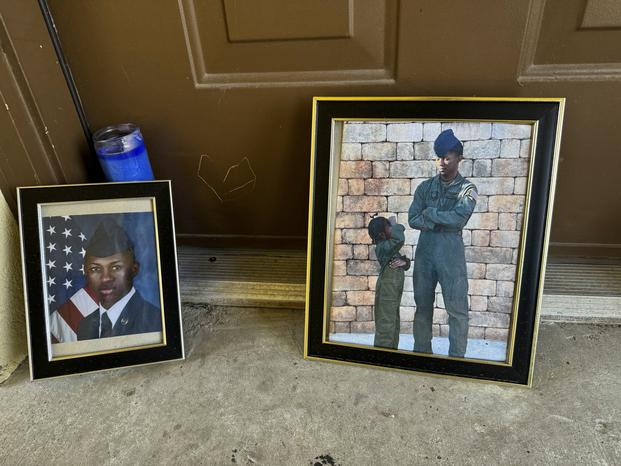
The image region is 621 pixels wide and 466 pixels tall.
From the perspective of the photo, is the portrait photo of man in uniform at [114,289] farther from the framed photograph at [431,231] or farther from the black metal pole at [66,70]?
the framed photograph at [431,231]

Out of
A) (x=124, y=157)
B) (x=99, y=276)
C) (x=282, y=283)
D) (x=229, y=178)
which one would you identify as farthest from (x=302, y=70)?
→ (x=99, y=276)

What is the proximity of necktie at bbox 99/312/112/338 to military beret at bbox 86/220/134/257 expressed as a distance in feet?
0.54

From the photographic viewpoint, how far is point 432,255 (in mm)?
1075

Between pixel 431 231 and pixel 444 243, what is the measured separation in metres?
0.04

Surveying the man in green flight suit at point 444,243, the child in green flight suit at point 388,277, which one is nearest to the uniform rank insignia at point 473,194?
the man in green flight suit at point 444,243

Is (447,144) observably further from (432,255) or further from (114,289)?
(114,289)

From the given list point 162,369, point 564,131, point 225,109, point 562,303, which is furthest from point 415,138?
point 162,369

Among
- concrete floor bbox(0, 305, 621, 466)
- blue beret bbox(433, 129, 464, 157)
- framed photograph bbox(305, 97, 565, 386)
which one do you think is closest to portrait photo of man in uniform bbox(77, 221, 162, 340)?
concrete floor bbox(0, 305, 621, 466)

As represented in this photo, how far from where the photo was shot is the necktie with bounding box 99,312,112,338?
1149 millimetres

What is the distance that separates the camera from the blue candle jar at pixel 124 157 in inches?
45.7

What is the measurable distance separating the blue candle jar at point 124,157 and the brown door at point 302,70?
11cm

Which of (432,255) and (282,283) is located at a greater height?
(432,255)

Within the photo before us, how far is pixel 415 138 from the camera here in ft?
3.45

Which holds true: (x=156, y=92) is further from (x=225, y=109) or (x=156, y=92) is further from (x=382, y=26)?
(x=382, y=26)
